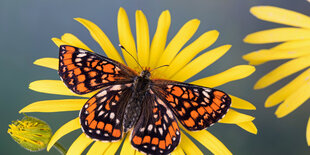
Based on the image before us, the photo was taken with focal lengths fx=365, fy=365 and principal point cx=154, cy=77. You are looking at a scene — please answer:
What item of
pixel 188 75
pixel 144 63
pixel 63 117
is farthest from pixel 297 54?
pixel 63 117

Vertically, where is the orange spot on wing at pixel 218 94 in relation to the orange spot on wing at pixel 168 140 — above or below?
above

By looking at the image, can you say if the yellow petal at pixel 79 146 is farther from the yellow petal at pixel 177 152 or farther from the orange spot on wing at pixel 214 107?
the orange spot on wing at pixel 214 107

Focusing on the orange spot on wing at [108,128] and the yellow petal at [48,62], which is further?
the yellow petal at [48,62]

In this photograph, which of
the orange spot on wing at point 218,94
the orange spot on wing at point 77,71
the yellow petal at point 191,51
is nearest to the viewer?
the orange spot on wing at point 218,94

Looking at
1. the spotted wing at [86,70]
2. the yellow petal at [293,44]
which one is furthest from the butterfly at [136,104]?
the yellow petal at [293,44]

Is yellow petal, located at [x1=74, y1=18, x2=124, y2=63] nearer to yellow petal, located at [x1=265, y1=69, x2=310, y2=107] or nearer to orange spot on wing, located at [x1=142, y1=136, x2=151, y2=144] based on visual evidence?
orange spot on wing, located at [x1=142, y1=136, x2=151, y2=144]

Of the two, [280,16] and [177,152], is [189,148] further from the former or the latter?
[280,16]

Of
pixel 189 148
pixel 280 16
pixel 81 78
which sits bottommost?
pixel 189 148

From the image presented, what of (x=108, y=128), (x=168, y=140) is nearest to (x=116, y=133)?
(x=108, y=128)
